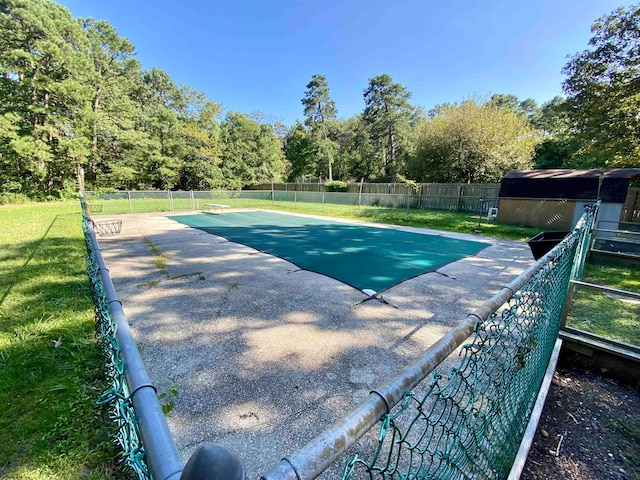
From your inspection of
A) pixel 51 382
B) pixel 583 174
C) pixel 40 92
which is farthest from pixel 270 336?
pixel 40 92

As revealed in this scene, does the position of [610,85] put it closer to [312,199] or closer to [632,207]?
[632,207]

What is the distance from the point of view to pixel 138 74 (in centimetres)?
2547

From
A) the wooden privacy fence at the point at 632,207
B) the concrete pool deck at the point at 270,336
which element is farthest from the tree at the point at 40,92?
the wooden privacy fence at the point at 632,207

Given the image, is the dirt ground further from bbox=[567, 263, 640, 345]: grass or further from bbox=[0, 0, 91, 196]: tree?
bbox=[0, 0, 91, 196]: tree

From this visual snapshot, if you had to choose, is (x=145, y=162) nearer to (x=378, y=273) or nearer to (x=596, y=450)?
(x=378, y=273)

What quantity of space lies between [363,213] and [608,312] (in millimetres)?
11579

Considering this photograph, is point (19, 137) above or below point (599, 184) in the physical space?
above

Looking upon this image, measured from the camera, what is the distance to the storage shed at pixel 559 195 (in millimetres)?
9840

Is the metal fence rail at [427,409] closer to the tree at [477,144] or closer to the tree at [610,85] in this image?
the tree at [610,85]

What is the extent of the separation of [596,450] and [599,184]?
11766mm

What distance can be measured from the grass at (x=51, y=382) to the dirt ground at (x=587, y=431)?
2.90 meters

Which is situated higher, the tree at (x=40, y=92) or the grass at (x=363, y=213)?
the tree at (x=40, y=92)

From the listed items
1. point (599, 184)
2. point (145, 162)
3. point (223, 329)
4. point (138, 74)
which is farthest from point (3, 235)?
point (138, 74)

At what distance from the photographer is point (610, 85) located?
33.3ft
